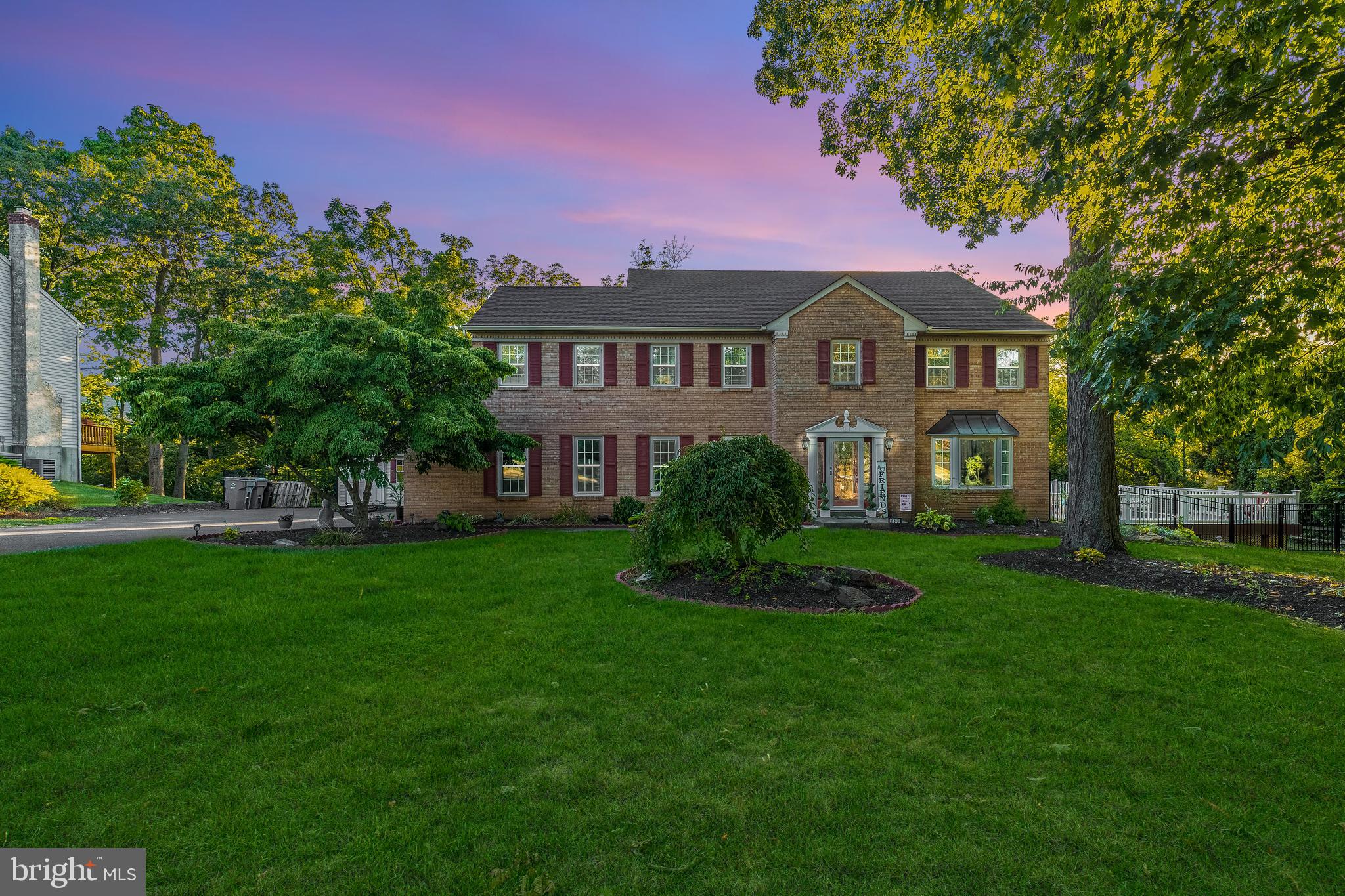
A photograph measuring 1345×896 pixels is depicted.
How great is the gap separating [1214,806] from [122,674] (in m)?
7.61

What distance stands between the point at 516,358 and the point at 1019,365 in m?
15.1

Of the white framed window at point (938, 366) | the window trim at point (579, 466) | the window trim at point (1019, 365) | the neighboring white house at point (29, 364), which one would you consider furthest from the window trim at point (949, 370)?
the neighboring white house at point (29, 364)

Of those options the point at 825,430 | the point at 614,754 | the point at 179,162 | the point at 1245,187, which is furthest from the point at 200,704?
the point at 179,162

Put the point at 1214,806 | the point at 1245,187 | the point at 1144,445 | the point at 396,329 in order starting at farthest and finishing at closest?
the point at 1144,445, the point at 396,329, the point at 1245,187, the point at 1214,806

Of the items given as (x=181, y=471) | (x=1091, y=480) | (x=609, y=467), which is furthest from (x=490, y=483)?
(x=181, y=471)

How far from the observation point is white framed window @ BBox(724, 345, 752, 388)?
675 inches

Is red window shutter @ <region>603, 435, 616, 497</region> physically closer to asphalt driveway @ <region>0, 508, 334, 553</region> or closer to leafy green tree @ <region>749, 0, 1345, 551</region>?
asphalt driveway @ <region>0, 508, 334, 553</region>

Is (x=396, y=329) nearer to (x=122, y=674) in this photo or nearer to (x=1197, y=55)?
(x=122, y=674)

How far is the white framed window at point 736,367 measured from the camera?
56.3 feet

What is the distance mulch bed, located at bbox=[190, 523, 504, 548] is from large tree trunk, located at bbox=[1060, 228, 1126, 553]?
12515 mm

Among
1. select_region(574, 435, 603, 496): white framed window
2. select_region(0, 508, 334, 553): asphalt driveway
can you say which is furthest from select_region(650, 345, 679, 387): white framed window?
select_region(0, 508, 334, 553): asphalt driveway

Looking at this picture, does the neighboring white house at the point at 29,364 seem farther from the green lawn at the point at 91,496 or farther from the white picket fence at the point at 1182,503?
the white picket fence at the point at 1182,503

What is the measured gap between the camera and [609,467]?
1709cm

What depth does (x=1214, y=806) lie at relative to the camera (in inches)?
117
